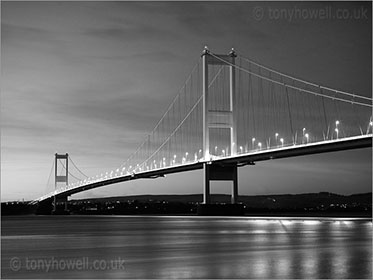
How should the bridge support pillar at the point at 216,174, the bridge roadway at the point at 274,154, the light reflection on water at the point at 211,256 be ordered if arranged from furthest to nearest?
the bridge support pillar at the point at 216,174 → the bridge roadway at the point at 274,154 → the light reflection on water at the point at 211,256

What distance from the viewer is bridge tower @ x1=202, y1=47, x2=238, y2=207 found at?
50.7 m

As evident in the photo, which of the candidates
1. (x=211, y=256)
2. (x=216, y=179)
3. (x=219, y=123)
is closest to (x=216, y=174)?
(x=216, y=179)

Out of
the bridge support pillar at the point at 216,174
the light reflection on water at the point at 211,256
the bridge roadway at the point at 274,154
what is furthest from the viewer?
the bridge support pillar at the point at 216,174

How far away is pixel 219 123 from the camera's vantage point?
53.7 metres

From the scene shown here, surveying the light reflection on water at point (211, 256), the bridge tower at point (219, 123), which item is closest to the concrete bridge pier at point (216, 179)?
the bridge tower at point (219, 123)

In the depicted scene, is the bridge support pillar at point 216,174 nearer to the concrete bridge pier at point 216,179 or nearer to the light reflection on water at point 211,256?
the concrete bridge pier at point 216,179

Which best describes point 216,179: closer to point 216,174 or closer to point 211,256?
point 216,174

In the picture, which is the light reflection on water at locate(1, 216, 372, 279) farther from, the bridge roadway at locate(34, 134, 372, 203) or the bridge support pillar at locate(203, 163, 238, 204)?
the bridge support pillar at locate(203, 163, 238, 204)

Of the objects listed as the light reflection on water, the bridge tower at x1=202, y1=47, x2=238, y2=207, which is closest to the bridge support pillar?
the bridge tower at x1=202, y1=47, x2=238, y2=207

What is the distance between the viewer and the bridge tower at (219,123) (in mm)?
50688

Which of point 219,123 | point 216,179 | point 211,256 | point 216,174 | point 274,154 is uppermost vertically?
point 219,123

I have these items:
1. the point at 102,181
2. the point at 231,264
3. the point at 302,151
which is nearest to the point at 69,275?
the point at 231,264

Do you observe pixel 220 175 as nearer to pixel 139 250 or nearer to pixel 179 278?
pixel 139 250

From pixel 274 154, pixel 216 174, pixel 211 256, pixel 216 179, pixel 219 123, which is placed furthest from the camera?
pixel 219 123
